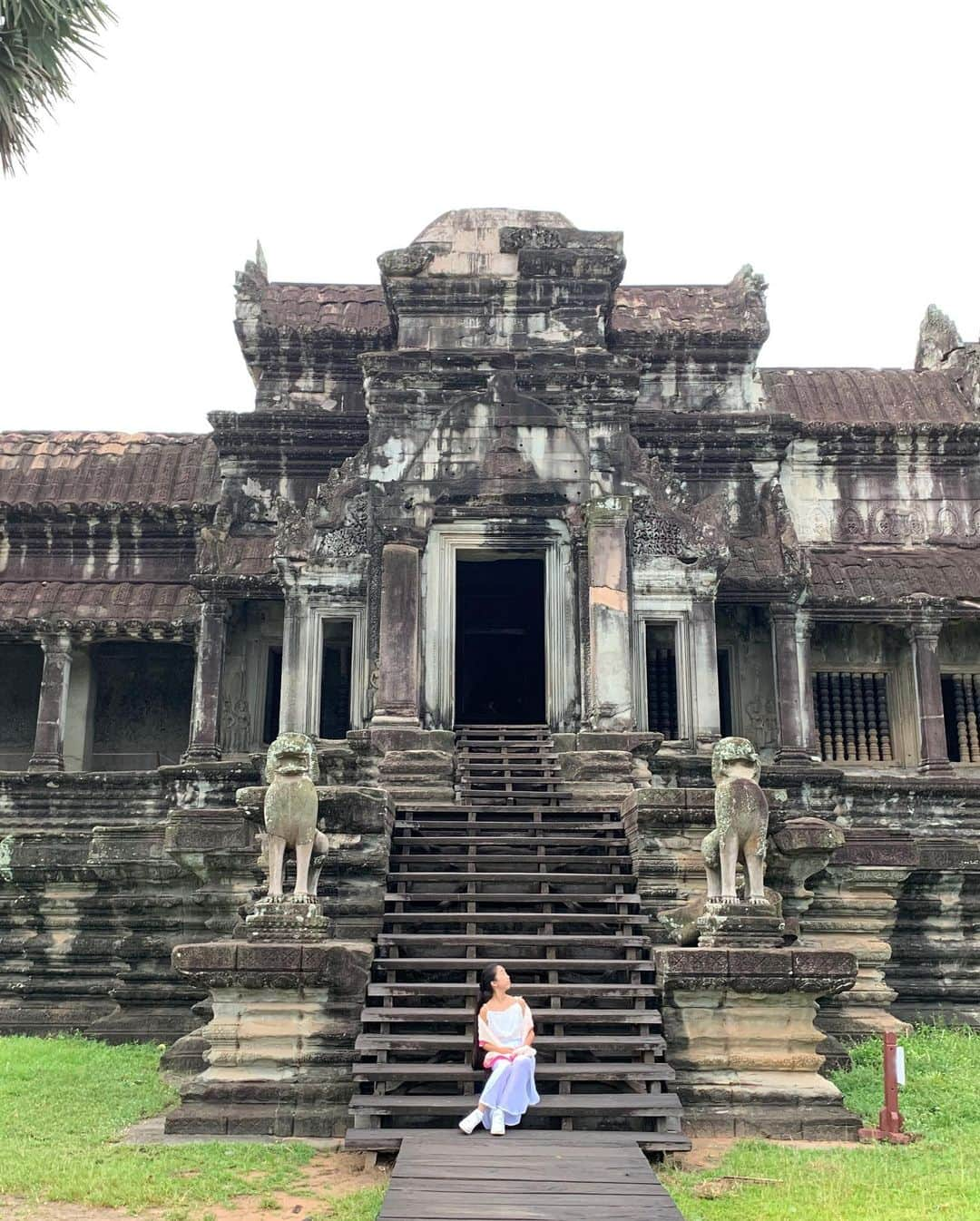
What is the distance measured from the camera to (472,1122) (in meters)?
7.37

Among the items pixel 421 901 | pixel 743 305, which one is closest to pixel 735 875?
pixel 421 901

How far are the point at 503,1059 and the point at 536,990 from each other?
118 cm

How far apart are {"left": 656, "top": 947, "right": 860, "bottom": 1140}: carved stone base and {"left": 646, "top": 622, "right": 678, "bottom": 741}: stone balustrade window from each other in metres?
6.86

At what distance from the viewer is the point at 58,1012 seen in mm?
13000

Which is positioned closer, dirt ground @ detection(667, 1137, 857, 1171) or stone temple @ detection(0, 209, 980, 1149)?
dirt ground @ detection(667, 1137, 857, 1171)

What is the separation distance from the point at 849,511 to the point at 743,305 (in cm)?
356

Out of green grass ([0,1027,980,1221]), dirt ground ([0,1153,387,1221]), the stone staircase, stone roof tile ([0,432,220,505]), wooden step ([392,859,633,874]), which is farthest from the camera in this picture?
stone roof tile ([0,432,220,505])

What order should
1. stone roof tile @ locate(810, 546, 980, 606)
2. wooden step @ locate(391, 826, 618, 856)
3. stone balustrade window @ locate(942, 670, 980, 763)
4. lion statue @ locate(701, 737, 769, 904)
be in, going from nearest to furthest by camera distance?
lion statue @ locate(701, 737, 769, 904)
wooden step @ locate(391, 826, 618, 856)
stone roof tile @ locate(810, 546, 980, 606)
stone balustrade window @ locate(942, 670, 980, 763)

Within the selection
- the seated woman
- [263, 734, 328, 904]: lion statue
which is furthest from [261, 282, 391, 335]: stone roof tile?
the seated woman

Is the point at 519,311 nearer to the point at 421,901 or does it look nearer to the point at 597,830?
the point at 597,830

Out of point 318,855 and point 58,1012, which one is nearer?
point 318,855

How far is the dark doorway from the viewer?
18.7m

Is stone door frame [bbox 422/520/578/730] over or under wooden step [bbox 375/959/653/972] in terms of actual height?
over

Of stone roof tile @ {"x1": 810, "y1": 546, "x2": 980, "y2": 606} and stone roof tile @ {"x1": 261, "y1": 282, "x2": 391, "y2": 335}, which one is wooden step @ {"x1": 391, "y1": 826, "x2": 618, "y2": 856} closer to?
stone roof tile @ {"x1": 810, "y1": 546, "x2": 980, "y2": 606}
